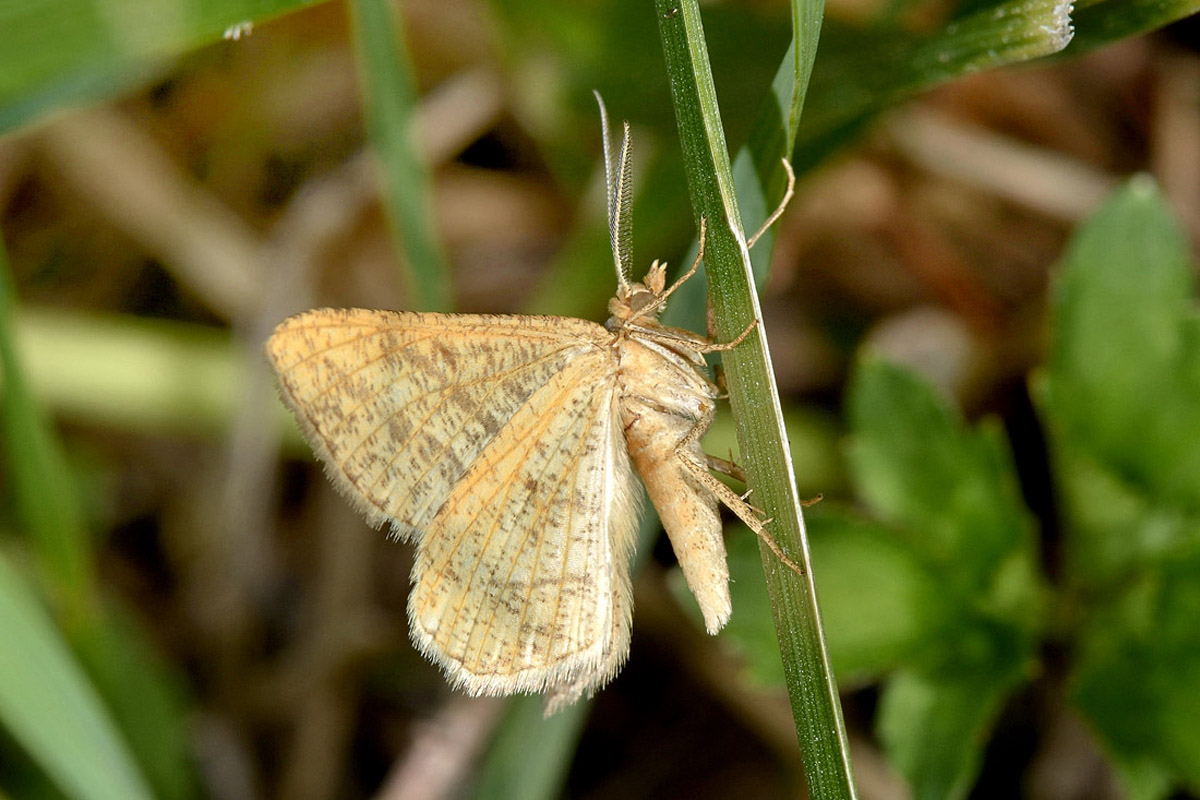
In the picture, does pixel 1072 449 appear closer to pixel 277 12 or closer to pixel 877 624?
pixel 877 624

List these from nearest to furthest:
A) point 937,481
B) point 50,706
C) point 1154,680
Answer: point 50,706 < point 1154,680 < point 937,481

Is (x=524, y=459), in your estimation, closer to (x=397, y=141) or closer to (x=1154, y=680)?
(x=397, y=141)

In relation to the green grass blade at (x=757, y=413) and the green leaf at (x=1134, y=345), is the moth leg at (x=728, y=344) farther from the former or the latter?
the green leaf at (x=1134, y=345)

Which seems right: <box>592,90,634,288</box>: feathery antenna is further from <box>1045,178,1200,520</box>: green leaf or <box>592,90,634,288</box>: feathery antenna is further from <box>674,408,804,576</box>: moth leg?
<box>1045,178,1200,520</box>: green leaf

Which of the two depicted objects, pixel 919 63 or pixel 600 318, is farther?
pixel 600 318

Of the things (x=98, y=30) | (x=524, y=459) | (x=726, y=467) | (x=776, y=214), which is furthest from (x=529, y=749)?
(x=98, y=30)

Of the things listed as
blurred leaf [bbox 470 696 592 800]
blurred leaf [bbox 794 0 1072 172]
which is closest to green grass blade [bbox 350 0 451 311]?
blurred leaf [bbox 794 0 1072 172]

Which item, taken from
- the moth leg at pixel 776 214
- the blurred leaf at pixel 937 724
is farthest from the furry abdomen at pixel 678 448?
the blurred leaf at pixel 937 724
